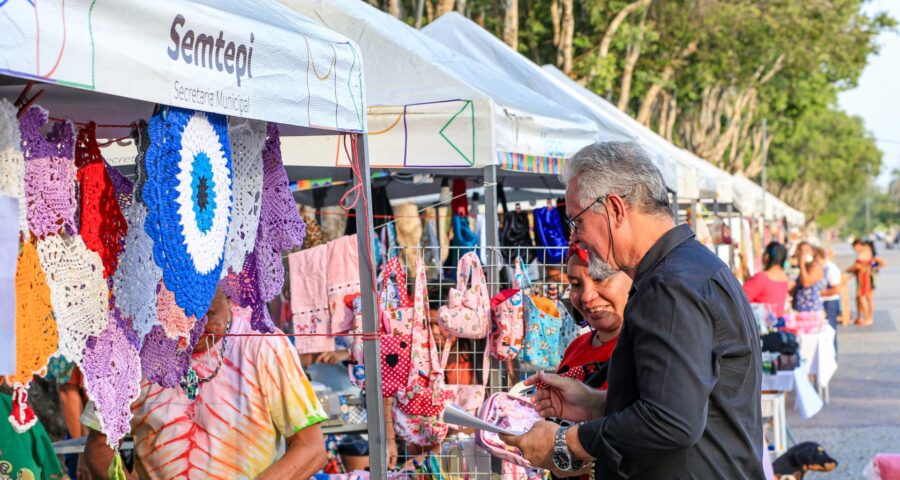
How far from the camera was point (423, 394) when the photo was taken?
5.31 metres

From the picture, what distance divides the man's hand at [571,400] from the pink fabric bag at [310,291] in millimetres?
3573

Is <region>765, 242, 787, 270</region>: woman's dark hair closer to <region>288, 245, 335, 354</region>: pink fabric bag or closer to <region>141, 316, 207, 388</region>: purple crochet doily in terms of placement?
<region>288, 245, 335, 354</region>: pink fabric bag

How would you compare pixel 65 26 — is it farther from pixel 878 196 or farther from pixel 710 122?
pixel 878 196

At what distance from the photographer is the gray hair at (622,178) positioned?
8.63 ft

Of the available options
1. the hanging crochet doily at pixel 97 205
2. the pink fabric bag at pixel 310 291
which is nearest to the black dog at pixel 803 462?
the pink fabric bag at pixel 310 291

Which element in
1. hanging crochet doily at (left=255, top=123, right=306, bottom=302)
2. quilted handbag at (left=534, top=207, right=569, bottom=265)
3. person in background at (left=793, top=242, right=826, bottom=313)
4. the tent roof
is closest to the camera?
the tent roof

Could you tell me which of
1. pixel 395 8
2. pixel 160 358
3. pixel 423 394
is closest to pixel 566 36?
pixel 395 8

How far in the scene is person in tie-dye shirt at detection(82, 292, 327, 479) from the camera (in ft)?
12.0

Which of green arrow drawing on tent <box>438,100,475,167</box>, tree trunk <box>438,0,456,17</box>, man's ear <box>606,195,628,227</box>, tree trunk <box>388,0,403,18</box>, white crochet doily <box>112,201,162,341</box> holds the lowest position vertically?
white crochet doily <box>112,201,162,341</box>

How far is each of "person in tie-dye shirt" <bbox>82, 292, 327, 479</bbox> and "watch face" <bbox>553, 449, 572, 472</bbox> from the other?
4.18 feet

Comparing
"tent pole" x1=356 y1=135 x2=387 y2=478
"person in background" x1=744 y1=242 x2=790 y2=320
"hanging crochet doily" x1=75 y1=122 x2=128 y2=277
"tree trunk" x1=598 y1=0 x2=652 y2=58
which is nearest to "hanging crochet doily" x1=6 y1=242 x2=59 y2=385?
Result: "hanging crochet doily" x1=75 y1=122 x2=128 y2=277

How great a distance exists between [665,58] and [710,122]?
10008 mm

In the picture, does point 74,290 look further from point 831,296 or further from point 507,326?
point 831,296

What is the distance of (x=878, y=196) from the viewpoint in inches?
7195
